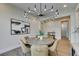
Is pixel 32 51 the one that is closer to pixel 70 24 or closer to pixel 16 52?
pixel 16 52

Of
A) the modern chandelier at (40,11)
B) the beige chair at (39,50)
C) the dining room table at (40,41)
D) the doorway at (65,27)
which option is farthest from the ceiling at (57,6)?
the beige chair at (39,50)

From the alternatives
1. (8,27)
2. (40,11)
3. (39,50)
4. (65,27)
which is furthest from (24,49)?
(65,27)

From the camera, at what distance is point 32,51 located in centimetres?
254

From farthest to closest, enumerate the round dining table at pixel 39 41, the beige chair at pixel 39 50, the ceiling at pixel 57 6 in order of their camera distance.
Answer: the round dining table at pixel 39 41, the beige chair at pixel 39 50, the ceiling at pixel 57 6

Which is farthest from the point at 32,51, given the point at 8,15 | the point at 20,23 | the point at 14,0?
the point at 14,0

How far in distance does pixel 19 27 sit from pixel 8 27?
249 mm

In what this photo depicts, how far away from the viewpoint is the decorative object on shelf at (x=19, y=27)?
2.58m

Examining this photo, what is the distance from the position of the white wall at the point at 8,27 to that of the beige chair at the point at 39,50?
14.0 inches

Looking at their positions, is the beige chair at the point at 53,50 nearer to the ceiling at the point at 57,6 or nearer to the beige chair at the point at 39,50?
the beige chair at the point at 39,50

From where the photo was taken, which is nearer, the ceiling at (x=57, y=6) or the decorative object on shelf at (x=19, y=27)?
the ceiling at (x=57, y=6)

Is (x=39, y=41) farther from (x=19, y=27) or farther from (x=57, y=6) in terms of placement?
(x=57, y=6)

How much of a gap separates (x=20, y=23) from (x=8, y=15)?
324 mm

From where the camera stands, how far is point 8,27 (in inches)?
100

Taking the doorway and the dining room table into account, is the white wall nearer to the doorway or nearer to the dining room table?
the dining room table
